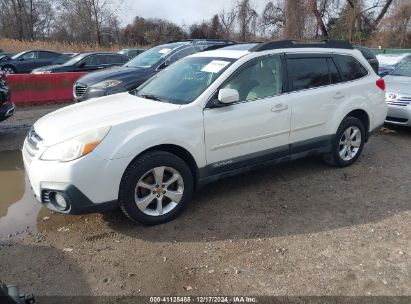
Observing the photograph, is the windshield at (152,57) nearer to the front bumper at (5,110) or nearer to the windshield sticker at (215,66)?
the front bumper at (5,110)

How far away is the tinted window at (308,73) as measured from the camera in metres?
4.84

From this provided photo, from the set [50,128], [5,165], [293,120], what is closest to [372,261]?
[293,120]

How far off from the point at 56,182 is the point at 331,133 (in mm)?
3524

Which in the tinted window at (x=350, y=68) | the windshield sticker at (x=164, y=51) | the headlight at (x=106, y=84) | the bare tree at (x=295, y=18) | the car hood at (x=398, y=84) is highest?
the bare tree at (x=295, y=18)

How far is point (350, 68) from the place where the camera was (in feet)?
18.1

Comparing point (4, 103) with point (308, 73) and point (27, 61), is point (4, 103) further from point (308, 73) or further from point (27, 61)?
point (27, 61)

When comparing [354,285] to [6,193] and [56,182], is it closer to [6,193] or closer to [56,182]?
[56,182]

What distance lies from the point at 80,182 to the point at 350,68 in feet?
13.1

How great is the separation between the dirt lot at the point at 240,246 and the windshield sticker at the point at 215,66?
147 centimetres

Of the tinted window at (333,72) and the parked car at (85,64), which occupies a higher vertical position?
the tinted window at (333,72)

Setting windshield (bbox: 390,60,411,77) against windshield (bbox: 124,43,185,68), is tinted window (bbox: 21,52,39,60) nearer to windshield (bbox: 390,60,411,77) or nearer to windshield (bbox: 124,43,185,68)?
windshield (bbox: 124,43,185,68)

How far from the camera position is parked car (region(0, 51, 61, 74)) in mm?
18031

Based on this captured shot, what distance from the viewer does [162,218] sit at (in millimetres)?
4004

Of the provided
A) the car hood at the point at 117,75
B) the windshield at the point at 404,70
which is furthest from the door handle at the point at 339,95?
the car hood at the point at 117,75
